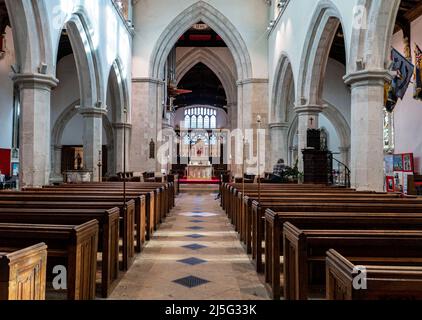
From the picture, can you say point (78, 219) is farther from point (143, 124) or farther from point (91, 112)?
point (143, 124)

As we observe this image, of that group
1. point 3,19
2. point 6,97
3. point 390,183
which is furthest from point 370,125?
point 6,97

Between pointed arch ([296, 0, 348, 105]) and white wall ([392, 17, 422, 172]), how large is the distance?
4037 millimetres

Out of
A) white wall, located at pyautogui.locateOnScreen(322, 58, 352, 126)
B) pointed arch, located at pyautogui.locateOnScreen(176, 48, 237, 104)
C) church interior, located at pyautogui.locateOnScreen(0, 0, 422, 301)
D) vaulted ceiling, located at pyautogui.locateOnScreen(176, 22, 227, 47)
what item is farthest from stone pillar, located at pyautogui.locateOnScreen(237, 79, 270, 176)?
vaulted ceiling, located at pyautogui.locateOnScreen(176, 22, 227, 47)

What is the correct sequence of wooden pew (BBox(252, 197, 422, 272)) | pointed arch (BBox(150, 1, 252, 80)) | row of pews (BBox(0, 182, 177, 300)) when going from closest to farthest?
row of pews (BBox(0, 182, 177, 300)) → wooden pew (BBox(252, 197, 422, 272)) → pointed arch (BBox(150, 1, 252, 80))

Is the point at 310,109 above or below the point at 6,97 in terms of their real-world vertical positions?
below

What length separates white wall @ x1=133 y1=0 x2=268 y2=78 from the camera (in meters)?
16.8

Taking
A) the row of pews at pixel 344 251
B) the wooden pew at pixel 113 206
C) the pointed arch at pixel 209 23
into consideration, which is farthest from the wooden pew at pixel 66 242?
the pointed arch at pixel 209 23

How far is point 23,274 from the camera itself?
178cm

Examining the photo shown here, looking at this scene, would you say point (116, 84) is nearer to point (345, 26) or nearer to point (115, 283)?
point (345, 26)

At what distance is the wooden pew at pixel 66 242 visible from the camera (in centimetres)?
257

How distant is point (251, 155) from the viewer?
17.1 meters

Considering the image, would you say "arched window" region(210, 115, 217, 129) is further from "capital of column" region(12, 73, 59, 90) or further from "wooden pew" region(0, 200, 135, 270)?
"wooden pew" region(0, 200, 135, 270)

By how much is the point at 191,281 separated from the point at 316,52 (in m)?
9.61

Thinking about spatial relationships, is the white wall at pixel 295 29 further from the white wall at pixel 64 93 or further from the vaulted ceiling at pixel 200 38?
the white wall at pixel 64 93
